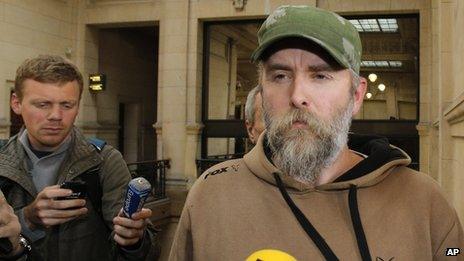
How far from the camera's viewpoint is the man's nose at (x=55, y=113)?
7.51ft

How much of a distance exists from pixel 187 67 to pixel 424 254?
37.2ft

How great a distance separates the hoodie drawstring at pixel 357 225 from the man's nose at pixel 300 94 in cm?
30

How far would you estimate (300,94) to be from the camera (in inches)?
57.3

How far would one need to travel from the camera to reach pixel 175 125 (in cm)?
1237

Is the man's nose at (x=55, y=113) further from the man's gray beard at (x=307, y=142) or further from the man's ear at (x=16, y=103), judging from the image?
the man's gray beard at (x=307, y=142)

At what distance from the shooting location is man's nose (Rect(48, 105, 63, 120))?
2.29m

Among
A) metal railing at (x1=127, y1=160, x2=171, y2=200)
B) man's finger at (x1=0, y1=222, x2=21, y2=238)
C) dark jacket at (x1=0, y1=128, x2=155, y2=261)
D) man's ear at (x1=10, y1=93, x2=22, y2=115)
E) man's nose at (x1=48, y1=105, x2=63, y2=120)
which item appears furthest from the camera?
metal railing at (x1=127, y1=160, x2=171, y2=200)

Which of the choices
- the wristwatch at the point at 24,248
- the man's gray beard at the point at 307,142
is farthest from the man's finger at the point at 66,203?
the man's gray beard at the point at 307,142

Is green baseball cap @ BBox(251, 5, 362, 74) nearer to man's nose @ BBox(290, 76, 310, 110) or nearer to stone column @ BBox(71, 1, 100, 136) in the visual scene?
man's nose @ BBox(290, 76, 310, 110)

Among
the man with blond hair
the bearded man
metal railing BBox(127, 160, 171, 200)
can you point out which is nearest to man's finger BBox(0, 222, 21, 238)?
the man with blond hair

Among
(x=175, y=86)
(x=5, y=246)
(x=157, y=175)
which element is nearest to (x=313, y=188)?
(x=5, y=246)

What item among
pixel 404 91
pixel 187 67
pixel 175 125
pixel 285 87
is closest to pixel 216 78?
pixel 187 67

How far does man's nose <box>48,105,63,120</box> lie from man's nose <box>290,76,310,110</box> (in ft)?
4.38

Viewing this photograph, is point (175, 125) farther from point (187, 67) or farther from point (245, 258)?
point (245, 258)
